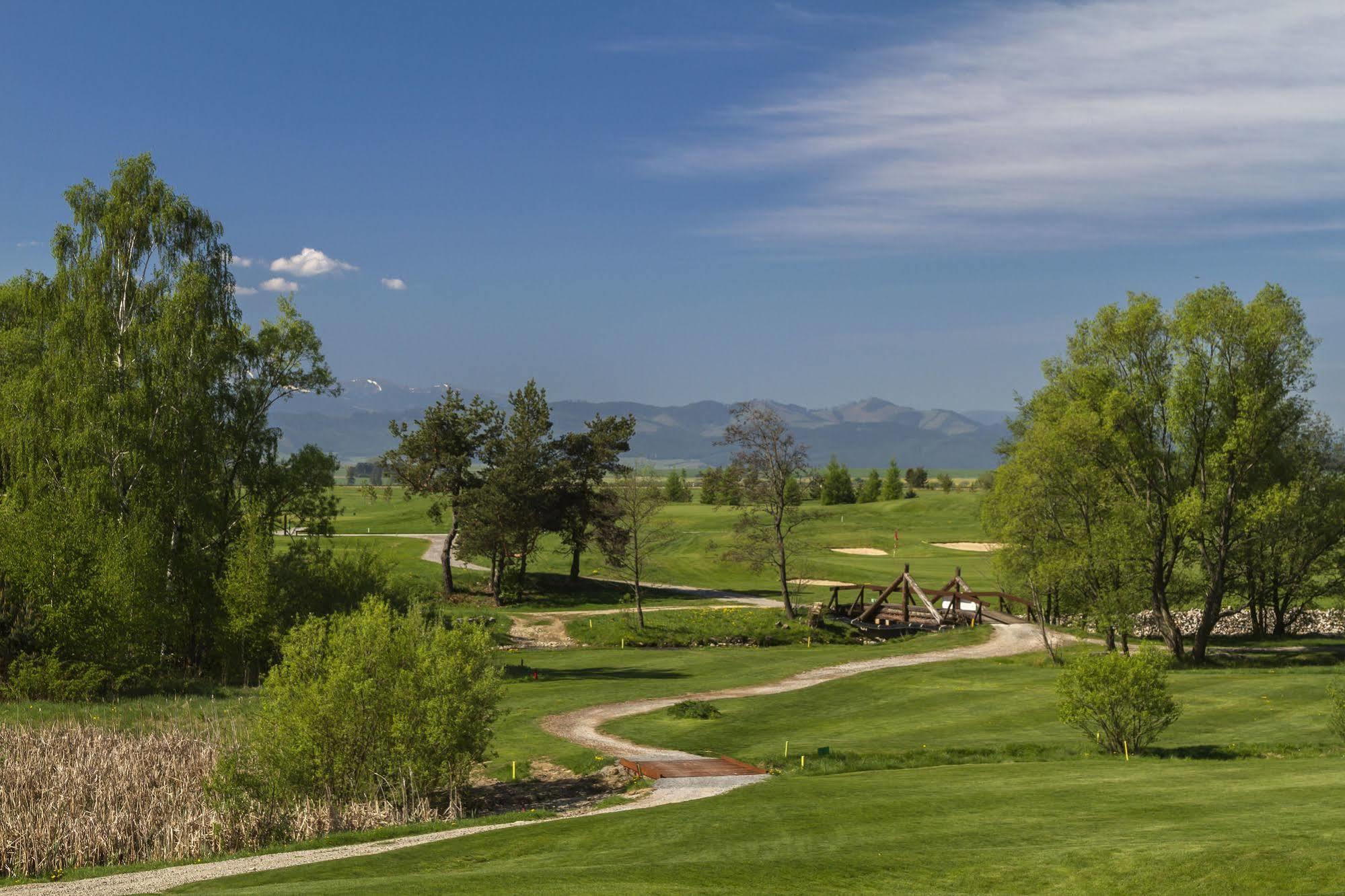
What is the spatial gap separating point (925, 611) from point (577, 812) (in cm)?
4425

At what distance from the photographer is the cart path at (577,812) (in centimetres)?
2133

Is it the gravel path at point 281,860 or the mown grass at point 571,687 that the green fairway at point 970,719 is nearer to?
the mown grass at point 571,687

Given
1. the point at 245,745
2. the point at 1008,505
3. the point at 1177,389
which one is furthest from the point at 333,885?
the point at 1177,389

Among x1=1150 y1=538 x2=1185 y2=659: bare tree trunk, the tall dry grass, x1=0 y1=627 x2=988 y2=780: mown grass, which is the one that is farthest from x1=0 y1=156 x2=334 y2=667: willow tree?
x1=1150 y1=538 x2=1185 y2=659: bare tree trunk

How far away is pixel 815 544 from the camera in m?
101

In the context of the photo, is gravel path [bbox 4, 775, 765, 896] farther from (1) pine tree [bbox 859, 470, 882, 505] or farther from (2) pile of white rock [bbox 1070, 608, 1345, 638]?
(1) pine tree [bbox 859, 470, 882, 505]

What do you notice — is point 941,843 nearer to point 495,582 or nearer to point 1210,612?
point 1210,612

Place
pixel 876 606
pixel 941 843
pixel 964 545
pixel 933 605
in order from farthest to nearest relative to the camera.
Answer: pixel 964 545 < pixel 933 605 < pixel 876 606 < pixel 941 843

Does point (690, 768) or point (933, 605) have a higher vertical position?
point (933, 605)

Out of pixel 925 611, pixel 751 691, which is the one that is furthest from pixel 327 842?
pixel 925 611

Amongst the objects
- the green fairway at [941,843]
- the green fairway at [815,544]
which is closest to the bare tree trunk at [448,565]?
the green fairway at [815,544]

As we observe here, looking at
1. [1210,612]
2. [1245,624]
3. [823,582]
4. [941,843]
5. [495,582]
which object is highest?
[1210,612]

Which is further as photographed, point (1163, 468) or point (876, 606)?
point (876, 606)

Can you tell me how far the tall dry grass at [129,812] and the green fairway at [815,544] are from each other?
35.9m
